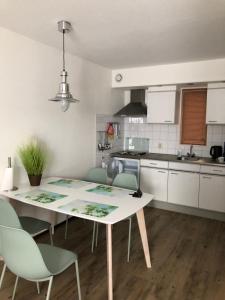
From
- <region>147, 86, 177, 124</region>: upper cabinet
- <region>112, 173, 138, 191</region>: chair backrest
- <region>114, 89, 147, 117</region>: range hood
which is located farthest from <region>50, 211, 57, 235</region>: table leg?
<region>147, 86, 177, 124</region>: upper cabinet

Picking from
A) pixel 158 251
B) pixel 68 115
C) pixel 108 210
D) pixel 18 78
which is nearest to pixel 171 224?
pixel 158 251

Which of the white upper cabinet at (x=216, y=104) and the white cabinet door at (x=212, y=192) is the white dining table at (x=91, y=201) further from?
the white upper cabinet at (x=216, y=104)

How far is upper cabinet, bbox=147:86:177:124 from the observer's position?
4.11 m

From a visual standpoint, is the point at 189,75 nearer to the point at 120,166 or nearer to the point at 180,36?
the point at 180,36

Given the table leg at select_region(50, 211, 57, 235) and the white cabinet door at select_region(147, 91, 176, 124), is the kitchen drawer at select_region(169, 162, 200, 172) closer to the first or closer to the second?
the white cabinet door at select_region(147, 91, 176, 124)

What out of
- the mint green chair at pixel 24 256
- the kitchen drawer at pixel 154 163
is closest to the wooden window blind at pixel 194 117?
the kitchen drawer at pixel 154 163

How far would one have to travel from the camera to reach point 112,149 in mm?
4570

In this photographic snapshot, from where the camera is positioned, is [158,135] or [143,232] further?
[158,135]

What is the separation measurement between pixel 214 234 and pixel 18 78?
10.1ft

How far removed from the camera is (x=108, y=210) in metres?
1.98

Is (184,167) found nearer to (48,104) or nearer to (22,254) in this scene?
(48,104)

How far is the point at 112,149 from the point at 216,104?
74.6 inches

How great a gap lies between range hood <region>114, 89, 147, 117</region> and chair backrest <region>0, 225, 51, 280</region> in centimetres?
325

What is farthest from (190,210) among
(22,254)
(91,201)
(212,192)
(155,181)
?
(22,254)
